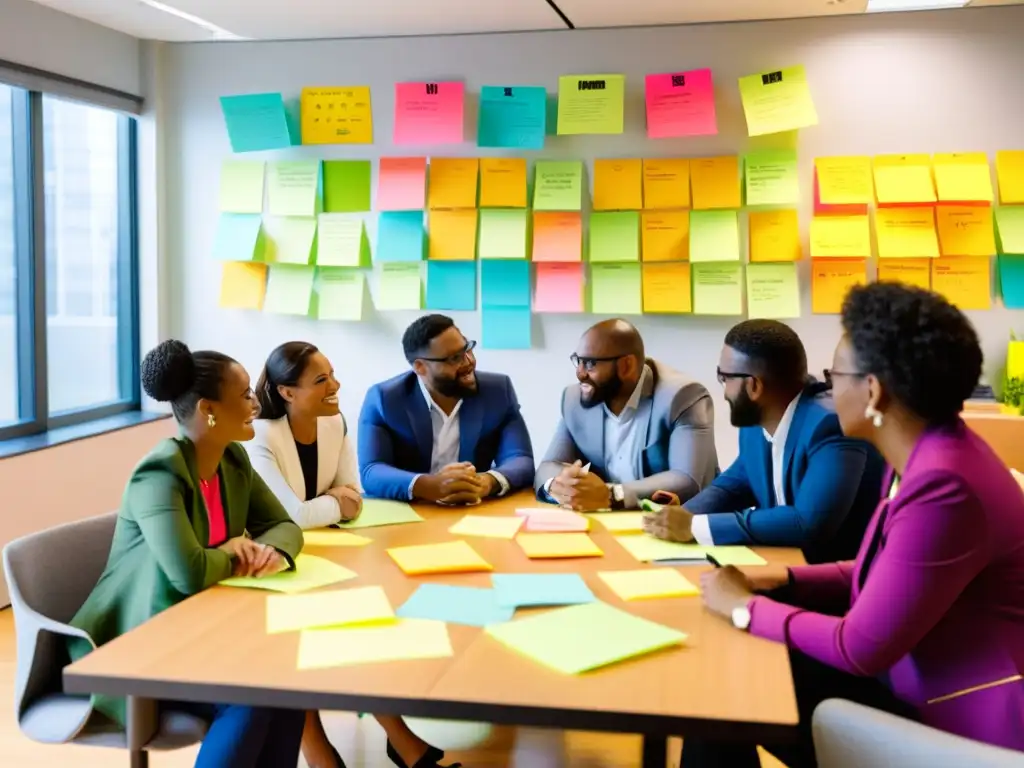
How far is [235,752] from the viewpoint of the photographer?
179cm

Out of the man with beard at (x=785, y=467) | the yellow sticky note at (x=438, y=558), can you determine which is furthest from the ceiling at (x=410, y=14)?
the yellow sticky note at (x=438, y=558)

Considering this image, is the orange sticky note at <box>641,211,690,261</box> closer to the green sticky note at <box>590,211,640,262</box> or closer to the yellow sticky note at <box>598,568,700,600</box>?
the green sticky note at <box>590,211,640,262</box>

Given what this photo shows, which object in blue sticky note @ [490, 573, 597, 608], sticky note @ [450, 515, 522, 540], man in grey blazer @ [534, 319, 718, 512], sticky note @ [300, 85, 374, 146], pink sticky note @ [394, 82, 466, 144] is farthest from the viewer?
sticky note @ [300, 85, 374, 146]

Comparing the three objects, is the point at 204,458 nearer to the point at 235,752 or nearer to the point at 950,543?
the point at 235,752

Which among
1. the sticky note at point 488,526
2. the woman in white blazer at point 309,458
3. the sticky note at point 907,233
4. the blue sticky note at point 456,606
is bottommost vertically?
the blue sticky note at point 456,606

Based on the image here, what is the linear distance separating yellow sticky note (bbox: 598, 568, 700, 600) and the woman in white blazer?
785mm

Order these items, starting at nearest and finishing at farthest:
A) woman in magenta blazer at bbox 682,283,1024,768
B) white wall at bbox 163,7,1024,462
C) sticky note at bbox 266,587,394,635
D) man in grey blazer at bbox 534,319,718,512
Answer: woman in magenta blazer at bbox 682,283,1024,768, sticky note at bbox 266,587,394,635, man in grey blazer at bbox 534,319,718,512, white wall at bbox 163,7,1024,462

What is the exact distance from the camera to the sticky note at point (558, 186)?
12.9 feet

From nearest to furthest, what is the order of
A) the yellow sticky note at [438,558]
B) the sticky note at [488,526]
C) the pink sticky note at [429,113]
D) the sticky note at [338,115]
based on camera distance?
the yellow sticky note at [438,558]
the sticky note at [488,526]
the pink sticky note at [429,113]
the sticky note at [338,115]

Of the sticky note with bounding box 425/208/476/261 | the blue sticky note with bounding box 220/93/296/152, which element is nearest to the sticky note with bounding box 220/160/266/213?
the blue sticky note with bounding box 220/93/296/152

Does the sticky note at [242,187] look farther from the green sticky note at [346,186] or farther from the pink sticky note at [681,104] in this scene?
the pink sticky note at [681,104]

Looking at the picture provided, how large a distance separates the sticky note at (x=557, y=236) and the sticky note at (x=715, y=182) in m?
0.46

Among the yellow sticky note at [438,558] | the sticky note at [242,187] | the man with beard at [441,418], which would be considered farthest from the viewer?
the sticky note at [242,187]

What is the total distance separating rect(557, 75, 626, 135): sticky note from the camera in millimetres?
3855
